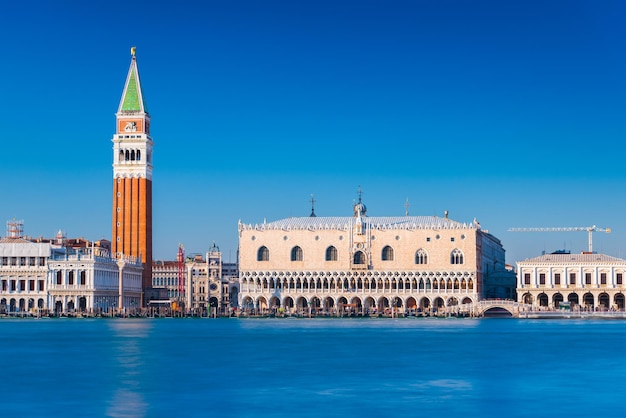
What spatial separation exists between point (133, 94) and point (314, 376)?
284ft

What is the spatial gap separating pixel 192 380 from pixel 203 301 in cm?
10712

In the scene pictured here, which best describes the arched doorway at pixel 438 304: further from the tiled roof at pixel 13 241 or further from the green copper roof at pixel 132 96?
the tiled roof at pixel 13 241

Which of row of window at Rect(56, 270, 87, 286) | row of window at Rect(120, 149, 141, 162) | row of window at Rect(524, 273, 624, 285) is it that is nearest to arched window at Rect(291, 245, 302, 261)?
row of window at Rect(56, 270, 87, 286)

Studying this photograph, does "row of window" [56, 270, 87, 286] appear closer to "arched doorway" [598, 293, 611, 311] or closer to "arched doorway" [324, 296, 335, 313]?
"arched doorway" [324, 296, 335, 313]

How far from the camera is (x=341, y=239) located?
365ft

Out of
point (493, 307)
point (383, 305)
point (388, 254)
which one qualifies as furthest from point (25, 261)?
point (493, 307)

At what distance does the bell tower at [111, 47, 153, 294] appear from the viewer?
121 m

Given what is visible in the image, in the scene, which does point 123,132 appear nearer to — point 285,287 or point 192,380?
point 285,287

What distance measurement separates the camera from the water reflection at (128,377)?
3292 cm

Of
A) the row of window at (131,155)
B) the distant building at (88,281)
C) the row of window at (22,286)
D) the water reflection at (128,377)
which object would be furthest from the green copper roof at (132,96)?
the water reflection at (128,377)

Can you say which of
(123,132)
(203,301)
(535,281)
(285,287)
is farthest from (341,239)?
(203,301)

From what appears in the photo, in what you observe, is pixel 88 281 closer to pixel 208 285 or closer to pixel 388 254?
pixel 388 254

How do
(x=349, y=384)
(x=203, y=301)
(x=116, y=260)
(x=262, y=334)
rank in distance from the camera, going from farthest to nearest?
(x=203, y=301) < (x=116, y=260) < (x=262, y=334) < (x=349, y=384)

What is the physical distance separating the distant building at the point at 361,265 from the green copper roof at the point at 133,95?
63.2ft
